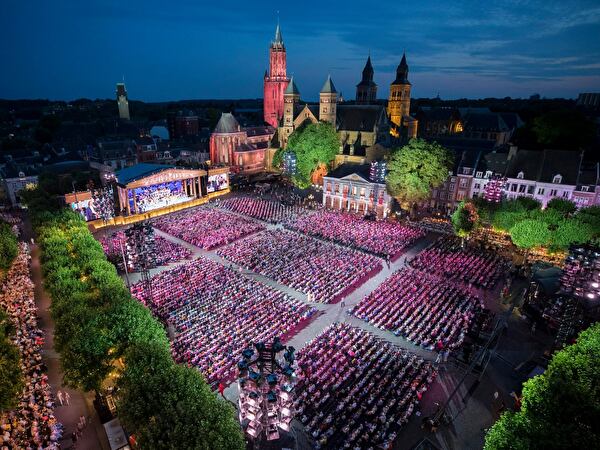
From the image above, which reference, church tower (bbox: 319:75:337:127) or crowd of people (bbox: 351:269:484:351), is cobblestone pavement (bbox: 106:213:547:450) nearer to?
crowd of people (bbox: 351:269:484:351)

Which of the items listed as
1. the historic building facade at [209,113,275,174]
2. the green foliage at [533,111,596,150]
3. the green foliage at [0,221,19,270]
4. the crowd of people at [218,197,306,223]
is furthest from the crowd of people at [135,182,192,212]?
the green foliage at [533,111,596,150]

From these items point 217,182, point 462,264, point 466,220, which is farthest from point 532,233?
point 217,182

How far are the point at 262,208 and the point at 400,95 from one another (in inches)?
1981

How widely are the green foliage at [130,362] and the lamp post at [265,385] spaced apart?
1.32 metres

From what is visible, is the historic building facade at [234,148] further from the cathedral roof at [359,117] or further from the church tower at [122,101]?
the church tower at [122,101]

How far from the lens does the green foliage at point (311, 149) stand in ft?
212

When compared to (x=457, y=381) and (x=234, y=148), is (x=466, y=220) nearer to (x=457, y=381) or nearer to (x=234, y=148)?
(x=457, y=381)

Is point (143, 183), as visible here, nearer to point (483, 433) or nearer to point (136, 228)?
point (136, 228)

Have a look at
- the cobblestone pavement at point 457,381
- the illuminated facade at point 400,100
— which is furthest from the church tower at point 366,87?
the cobblestone pavement at point 457,381

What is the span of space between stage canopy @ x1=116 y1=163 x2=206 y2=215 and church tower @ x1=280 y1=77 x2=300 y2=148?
25.2m

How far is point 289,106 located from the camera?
263ft

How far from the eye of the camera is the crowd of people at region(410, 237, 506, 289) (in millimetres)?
36906

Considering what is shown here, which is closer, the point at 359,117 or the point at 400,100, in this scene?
the point at 359,117

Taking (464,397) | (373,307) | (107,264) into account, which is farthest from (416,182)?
(107,264)
